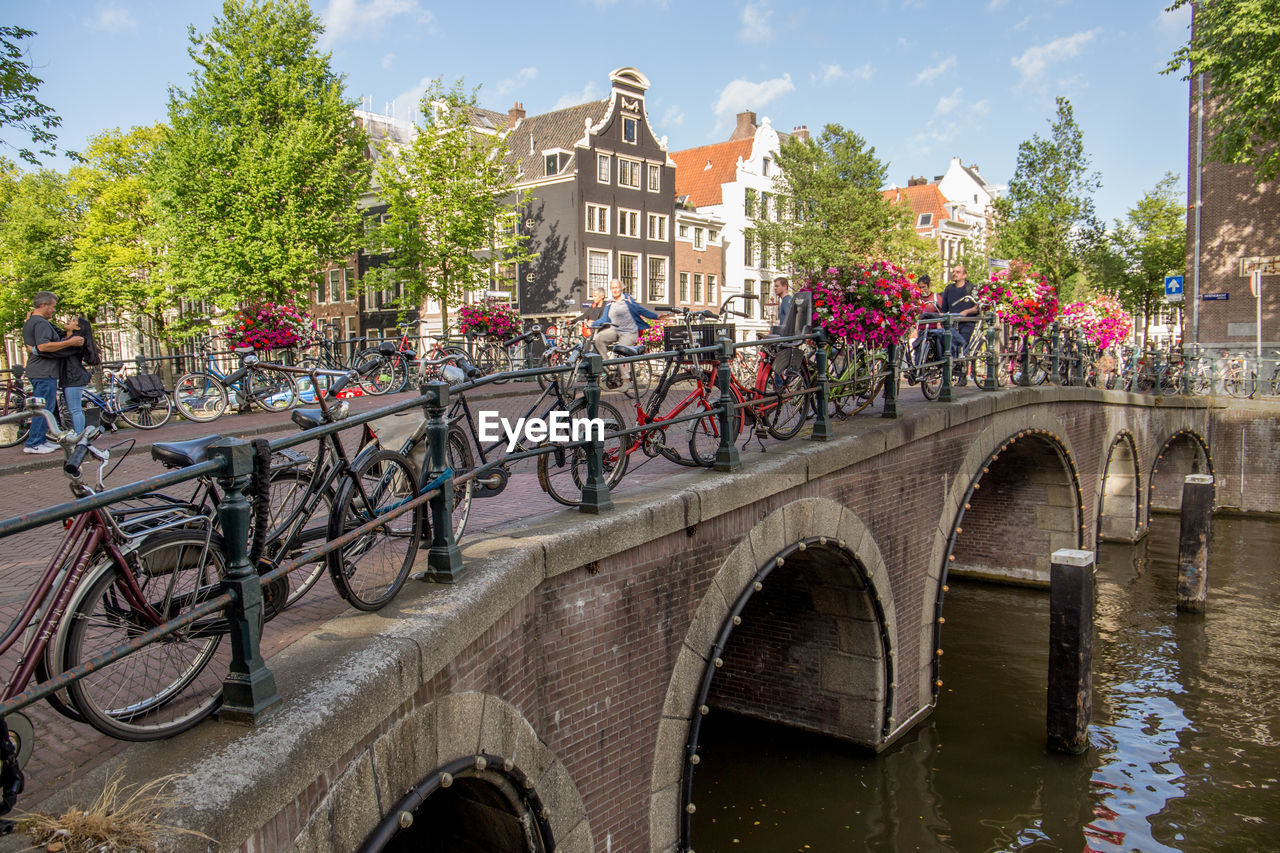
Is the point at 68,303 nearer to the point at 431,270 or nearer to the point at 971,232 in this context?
the point at 431,270

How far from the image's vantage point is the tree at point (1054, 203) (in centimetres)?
3406

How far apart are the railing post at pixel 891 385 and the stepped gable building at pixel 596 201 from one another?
23.3 m

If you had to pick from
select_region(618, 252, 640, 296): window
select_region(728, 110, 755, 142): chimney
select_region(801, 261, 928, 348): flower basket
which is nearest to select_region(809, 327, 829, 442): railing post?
select_region(801, 261, 928, 348): flower basket

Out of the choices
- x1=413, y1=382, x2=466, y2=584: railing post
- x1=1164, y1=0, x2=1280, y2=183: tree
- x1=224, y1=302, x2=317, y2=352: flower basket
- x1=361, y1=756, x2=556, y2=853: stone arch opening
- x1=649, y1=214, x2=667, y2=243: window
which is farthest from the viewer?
x1=649, y1=214, x2=667, y2=243: window

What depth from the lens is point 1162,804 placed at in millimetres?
9141

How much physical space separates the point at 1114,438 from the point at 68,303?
34.5m

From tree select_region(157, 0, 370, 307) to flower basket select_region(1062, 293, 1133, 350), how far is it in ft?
64.3

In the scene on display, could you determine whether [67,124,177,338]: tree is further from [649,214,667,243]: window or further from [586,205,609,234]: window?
[649,214,667,243]: window

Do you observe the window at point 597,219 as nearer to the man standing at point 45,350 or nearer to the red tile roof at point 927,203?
the man standing at point 45,350

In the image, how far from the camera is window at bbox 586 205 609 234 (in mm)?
33000

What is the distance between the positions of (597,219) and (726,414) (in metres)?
28.1

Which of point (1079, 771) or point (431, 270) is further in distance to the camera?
point (431, 270)

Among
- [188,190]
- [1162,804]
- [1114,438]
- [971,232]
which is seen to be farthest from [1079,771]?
[971,232]

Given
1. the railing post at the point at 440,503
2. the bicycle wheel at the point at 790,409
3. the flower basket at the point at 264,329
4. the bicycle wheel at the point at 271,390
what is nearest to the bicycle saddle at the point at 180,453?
the railing post at the point at 440,503
